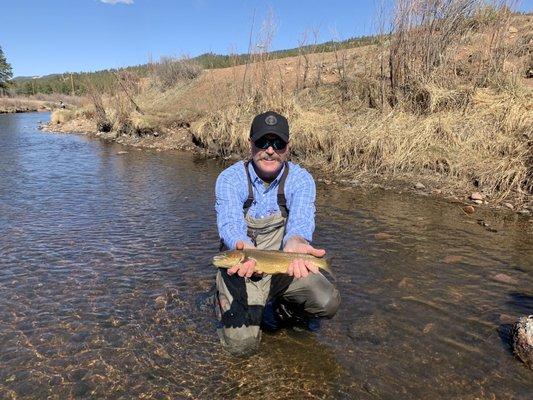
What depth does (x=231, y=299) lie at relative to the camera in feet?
14.0

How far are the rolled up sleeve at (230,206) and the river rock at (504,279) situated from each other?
3.81 metres

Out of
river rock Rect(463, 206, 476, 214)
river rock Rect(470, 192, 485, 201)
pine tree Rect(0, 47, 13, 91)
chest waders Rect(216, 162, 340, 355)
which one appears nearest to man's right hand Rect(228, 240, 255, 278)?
chest waders Rect(216, 162, 340, 355)

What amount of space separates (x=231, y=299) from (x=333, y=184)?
7.86m

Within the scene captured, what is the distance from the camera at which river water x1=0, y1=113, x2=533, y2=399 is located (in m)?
3.95

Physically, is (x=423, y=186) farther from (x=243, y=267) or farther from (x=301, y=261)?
(x=243, y=267)

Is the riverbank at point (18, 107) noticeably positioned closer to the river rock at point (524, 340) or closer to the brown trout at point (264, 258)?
the brown trout at point (264, 258)

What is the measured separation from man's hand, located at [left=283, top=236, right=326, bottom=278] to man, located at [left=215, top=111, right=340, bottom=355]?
93 millimetres

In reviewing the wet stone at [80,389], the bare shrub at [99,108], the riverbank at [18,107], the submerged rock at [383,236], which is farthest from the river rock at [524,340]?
the riverbank at [18,107]

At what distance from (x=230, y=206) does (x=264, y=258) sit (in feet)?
2.83

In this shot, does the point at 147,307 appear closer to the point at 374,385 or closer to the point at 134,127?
the point at 374,385

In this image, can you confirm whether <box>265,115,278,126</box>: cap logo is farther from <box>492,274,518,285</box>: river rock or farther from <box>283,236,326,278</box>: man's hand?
<box>492,274,518,285</box>: river rock

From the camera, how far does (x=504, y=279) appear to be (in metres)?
5.96

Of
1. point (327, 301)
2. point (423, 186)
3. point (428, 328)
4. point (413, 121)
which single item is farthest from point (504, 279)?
point (413, 121)

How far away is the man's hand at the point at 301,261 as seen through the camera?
11.8ft
